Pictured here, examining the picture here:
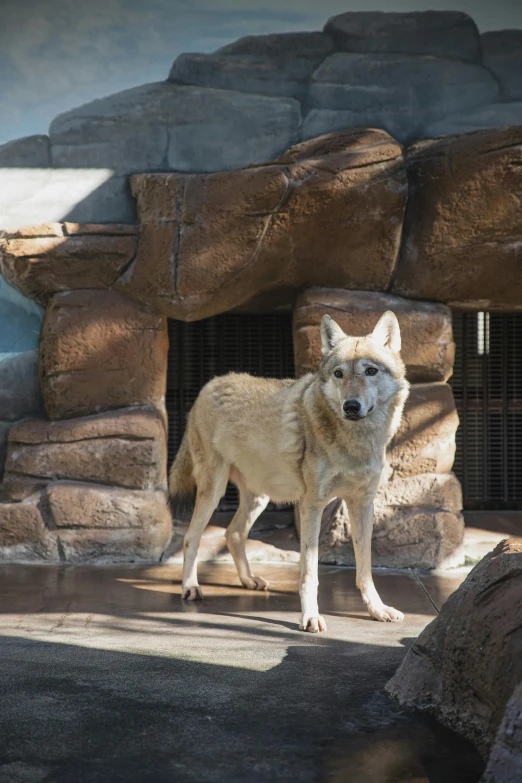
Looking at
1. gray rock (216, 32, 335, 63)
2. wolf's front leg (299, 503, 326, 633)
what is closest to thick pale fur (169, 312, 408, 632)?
wolf's front leg (299, 503, 326, 633)

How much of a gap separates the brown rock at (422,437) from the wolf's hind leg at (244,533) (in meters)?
1.31

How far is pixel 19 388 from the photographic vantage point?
271 inches

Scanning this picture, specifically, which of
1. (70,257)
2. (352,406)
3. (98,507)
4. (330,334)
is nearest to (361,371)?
(352,406)

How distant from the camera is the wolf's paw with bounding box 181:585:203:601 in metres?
5.24

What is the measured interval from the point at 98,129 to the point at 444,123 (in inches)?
111

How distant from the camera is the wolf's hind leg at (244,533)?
5596 millimetres

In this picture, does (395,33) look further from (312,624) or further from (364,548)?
(312,624)

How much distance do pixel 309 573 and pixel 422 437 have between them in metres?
2.18

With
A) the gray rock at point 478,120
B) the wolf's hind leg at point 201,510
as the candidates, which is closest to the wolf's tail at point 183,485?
the wolf's hind leg at point 201,510

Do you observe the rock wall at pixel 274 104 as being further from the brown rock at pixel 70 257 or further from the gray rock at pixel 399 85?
the brown rock at pixel 70 257

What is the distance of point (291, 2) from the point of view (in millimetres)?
6898

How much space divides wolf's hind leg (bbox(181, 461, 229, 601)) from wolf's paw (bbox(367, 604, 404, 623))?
46.6 inches

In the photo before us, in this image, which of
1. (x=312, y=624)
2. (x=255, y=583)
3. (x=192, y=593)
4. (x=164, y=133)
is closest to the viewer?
(x=312, y=624)

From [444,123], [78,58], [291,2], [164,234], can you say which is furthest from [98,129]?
[444,123]
